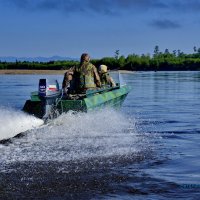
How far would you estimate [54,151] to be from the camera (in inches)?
397

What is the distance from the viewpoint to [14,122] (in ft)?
41.5

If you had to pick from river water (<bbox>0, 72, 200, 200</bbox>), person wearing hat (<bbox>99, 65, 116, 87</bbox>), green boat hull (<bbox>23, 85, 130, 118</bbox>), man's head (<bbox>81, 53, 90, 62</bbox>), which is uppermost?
man's head (<bbox>81, 53, 90, 62</bbox>)

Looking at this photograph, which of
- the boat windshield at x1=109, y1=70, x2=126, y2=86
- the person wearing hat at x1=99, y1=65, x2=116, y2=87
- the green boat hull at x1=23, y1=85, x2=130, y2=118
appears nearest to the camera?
the green boat hull at x1=23, y1=85, x2=130, y2=118

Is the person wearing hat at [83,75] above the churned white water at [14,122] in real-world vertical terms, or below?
above

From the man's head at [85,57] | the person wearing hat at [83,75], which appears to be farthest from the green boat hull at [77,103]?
the man's head at [85,57]

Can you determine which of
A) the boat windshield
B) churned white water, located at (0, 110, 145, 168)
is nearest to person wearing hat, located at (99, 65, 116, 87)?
the boat windshield

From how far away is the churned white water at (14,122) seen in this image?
39.8 ft

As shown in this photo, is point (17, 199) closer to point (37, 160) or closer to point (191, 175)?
point (37, 160)

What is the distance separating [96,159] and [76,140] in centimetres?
239

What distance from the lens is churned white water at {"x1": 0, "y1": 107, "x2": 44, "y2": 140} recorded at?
12.1 meters

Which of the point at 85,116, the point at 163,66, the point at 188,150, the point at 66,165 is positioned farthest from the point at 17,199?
the point at 163,66

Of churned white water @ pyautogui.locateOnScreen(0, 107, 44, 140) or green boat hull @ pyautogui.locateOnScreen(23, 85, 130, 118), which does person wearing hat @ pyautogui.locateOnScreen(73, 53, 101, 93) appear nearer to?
green boat hull @ pyautogui.locateOnScreen(23, 85, 130, 118)

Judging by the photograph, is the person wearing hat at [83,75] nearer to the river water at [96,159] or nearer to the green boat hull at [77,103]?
the green boat hull at [77,103]

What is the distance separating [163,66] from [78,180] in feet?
566
